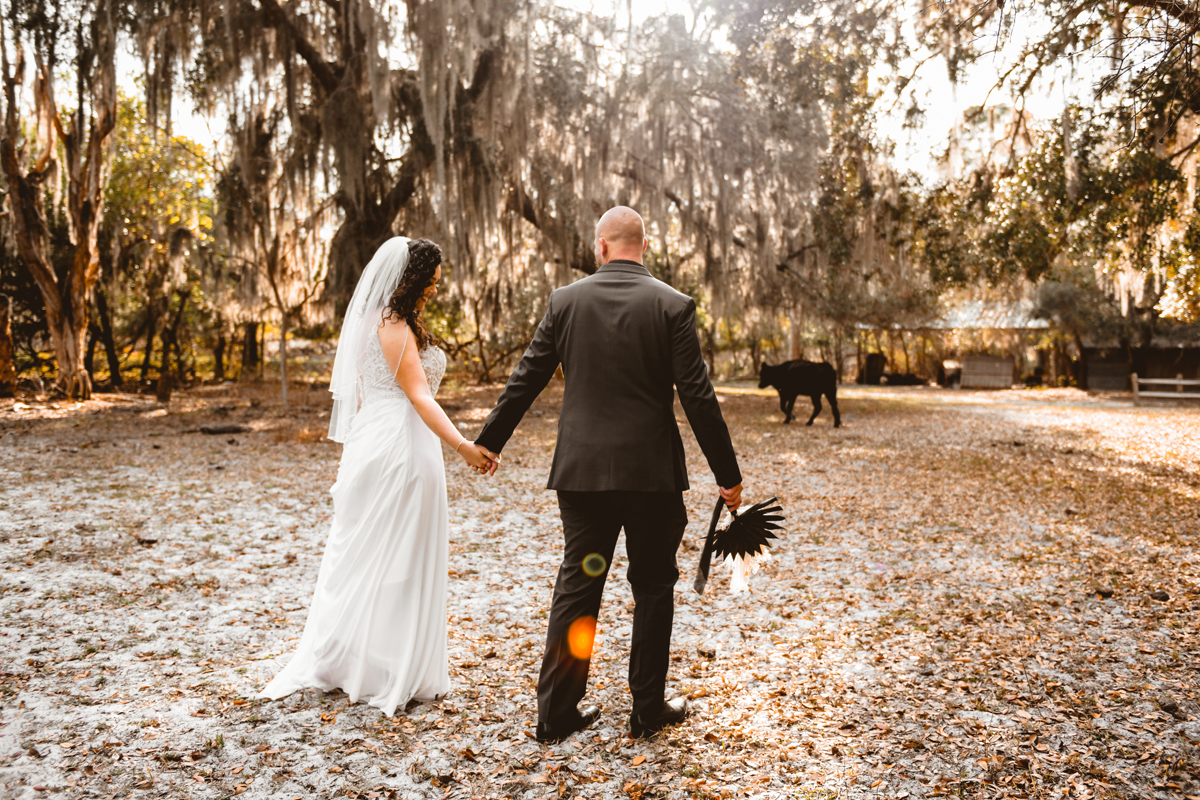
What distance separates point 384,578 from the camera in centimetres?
273

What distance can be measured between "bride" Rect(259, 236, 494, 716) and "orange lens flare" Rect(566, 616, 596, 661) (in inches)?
24.6

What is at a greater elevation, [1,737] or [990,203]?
[990,203]

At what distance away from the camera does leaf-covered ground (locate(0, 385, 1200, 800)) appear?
7.52 feet

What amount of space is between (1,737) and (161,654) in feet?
2.41

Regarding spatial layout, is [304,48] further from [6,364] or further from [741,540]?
[741,540]

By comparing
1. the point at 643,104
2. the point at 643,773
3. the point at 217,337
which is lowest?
the point at 643,773

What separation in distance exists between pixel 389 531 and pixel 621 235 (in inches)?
55.6

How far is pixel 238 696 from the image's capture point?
2766 mm

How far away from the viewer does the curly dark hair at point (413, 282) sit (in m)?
2.83

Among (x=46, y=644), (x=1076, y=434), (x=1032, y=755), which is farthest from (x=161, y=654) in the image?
(x=1076, y=434)

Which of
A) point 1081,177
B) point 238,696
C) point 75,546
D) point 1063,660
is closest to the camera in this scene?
point 238,696

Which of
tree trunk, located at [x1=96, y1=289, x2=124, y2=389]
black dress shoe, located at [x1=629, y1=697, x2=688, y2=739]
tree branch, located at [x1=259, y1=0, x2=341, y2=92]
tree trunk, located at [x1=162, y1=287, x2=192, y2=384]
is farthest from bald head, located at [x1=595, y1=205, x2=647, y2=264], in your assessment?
tree trunk, located at [x1=96, y1=289, x2=124, y2=389]

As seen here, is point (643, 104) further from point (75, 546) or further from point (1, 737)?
point (1, 737)

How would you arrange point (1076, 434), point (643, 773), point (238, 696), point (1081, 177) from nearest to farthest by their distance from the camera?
point (643, 773), point (238, 696), point (1081, 177), point (1076, 434)
